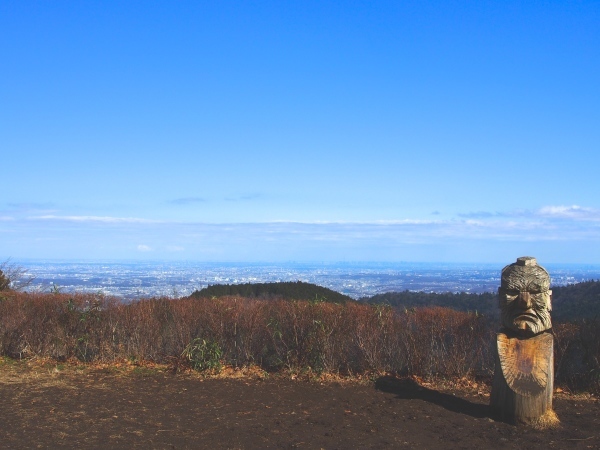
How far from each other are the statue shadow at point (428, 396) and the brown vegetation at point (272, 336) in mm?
567

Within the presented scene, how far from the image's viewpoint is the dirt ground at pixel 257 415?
6547 millimetres

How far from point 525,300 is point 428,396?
230 cm

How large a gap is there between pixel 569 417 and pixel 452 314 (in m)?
2.80

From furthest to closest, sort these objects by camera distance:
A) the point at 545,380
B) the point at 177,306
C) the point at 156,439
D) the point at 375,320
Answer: the point at 177,306 → the point at 375,320 → the point at 545,380 → the point at 156,439

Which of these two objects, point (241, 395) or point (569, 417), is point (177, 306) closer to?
point (241, 395)

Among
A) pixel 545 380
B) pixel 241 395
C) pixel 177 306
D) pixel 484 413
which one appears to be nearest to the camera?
pixel 545 380

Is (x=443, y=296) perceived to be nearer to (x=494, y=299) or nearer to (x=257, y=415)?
(x=494, y=299)

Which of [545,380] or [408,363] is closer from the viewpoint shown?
[545,380]

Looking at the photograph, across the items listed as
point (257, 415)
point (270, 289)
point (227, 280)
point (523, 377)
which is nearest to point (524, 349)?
point (523, 377)

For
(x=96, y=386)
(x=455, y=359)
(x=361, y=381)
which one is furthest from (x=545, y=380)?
(x=96, y=386)

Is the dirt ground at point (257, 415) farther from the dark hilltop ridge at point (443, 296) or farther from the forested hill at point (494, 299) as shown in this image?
the forested hill at point (494, 299)

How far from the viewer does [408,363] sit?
33.2 ft

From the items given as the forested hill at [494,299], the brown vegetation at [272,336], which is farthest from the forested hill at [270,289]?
the brown vegetation at [272,336]

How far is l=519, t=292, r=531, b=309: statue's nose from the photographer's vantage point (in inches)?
291
